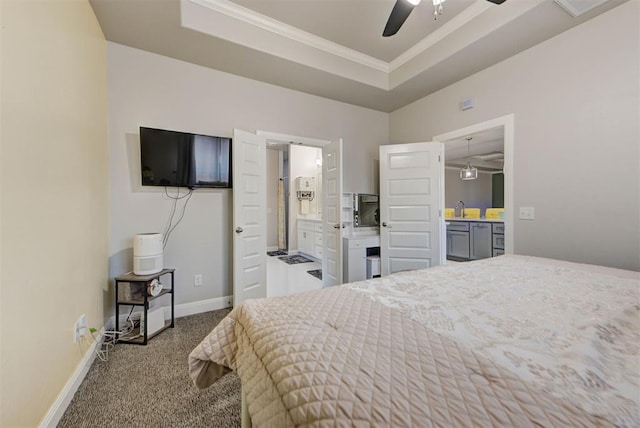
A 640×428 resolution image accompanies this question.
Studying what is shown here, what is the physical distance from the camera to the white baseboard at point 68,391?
1.25 m

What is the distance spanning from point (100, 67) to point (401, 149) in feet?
10.9

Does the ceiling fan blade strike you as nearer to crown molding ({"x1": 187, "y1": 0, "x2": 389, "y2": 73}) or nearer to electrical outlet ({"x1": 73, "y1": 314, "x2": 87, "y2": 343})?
crown molding ({"x1": 187, "y1": 0, "x2": 389, "y2": 73})

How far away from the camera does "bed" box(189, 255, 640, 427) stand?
498 millimetres

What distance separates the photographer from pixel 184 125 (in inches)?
106

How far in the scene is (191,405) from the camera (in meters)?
1.42

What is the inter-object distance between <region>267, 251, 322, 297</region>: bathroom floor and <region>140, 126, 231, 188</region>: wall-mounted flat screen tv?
1.70 m

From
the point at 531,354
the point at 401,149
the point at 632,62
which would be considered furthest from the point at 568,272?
the point at 401,149

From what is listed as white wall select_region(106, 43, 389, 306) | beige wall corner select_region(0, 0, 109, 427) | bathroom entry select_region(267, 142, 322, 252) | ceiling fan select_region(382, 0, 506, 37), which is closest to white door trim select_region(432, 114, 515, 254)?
ceiling fan select_region(382, 0, 506, 37)

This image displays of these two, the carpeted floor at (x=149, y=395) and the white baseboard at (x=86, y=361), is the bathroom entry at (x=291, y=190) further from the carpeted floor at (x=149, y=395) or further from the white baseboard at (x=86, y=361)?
the carpeted floor at (x=149, y=395)

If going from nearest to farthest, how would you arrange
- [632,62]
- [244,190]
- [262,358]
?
[262,358], [632,62], [244,190]

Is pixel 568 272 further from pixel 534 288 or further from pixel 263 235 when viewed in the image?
pixel 263 235

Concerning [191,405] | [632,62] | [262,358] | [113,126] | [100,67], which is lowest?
[191,405]

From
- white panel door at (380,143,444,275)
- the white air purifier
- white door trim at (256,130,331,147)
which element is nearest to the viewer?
the white air purifier

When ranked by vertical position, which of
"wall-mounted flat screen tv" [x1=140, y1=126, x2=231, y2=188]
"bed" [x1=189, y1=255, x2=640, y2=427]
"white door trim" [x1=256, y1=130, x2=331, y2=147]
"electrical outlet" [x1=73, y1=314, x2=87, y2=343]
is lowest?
"electrical outlet" [x1=73, y1=314, x2=87, y2=343]
